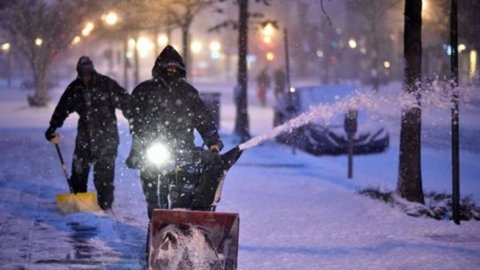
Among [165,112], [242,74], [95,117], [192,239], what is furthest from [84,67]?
[242,74]

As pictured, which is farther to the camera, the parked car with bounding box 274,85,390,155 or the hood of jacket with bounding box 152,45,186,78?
the parked car with bounding box 274,85,390,155

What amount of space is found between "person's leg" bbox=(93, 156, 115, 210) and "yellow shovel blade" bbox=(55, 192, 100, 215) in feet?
0.79

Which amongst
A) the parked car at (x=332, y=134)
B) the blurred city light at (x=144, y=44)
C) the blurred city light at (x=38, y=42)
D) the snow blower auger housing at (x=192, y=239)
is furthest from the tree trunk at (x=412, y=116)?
the blurred city light at (x=144, y=44)

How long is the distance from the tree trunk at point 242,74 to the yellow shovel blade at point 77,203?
852 cm

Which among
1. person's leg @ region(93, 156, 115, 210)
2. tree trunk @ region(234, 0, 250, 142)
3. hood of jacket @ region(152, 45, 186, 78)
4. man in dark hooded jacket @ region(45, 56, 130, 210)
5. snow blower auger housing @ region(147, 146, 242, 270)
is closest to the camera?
snow blower auger housing @ region(147, 146, 242, 270)

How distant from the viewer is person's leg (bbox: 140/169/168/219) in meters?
6.58

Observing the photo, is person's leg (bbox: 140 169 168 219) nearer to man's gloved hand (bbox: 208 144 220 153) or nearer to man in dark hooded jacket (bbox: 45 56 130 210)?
man's gloved hand (bbox: 208 144 220 153)

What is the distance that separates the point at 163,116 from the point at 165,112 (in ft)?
0.14

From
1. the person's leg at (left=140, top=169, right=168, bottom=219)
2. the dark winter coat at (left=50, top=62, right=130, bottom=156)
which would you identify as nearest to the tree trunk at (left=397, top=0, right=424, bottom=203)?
the dark winter coat at (left=50, top=62, right=130, bottom=156)

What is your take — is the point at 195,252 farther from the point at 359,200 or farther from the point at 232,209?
the point at 359,200

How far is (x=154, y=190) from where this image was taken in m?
6.69

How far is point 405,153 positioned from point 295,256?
3107 mm

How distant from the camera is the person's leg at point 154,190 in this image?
21.6 feet

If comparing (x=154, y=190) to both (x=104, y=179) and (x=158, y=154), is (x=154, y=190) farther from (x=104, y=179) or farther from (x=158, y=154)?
(x=104, y=179)
